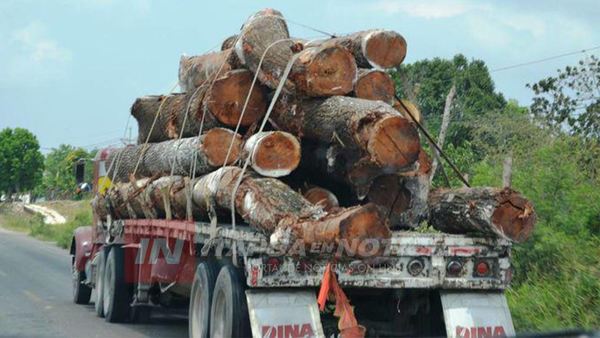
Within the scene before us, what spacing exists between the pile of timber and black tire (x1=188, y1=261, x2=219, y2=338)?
1.57ft

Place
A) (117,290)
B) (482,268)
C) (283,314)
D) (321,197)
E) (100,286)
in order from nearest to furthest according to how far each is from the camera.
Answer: (283,314) → (482,268) → (321,197) → (117,290) → (100,286)

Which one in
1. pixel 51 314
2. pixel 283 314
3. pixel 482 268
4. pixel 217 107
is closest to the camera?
pixel 283 314

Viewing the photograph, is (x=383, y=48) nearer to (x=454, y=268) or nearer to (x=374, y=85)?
(x=374, y=85)

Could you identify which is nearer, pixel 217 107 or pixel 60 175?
pixel 217 107

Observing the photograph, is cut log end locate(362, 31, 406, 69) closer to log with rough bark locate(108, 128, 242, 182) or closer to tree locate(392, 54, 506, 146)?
log with rough bark locate(108, 128, 242, 182)

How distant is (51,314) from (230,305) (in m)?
7.02

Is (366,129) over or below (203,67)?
below

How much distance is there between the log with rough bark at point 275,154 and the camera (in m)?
9.49

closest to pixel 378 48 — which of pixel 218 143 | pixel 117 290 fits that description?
pixel 218 143

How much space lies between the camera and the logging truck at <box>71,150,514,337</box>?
8641mm

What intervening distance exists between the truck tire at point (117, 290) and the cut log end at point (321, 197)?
506 centimetres

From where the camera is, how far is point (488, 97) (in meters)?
42.0

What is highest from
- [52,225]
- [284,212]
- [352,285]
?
[52,225]

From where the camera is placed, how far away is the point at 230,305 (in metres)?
8.97
